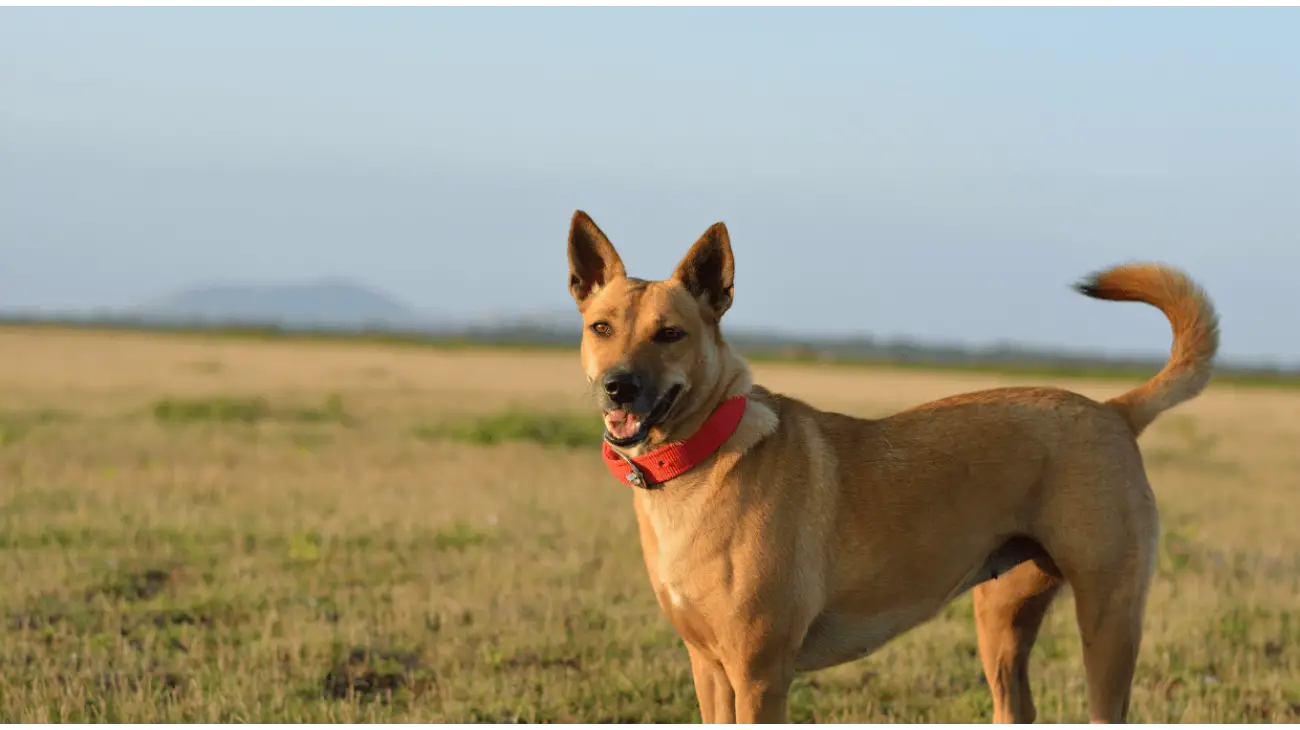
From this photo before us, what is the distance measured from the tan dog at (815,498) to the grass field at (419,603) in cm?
150

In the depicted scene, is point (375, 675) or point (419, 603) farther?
point (419, 603)

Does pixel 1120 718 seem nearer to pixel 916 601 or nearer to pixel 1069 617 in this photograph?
pixel 916 601

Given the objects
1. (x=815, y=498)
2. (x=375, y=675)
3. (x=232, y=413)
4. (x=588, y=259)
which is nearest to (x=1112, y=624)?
(x=815, y=498)

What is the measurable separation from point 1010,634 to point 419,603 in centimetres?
489

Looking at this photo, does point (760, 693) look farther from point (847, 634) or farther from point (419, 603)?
point (419, 603)

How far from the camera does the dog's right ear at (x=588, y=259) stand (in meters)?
5.22

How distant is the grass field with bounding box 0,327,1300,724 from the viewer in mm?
7141

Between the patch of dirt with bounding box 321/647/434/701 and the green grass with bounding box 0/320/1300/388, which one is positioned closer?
the patch of dirt with bounding box 321/647/434/701

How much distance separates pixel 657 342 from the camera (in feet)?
15.6

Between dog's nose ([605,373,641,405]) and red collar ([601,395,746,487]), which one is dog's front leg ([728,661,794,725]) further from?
dog's nose ([605,373,641,405])

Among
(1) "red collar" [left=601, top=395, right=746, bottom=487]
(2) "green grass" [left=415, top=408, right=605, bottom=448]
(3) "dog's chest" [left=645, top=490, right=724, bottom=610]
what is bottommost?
(2) "green grass" [left=415, top=408, right=605, bottom=448]

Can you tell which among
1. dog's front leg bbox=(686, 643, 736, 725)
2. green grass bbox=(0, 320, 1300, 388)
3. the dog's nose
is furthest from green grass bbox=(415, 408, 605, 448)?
green grass bbox=(0, 320, 1300, 388)

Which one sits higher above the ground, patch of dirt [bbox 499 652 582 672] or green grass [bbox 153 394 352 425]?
patch of dirt [bbox 499 652 582 672]

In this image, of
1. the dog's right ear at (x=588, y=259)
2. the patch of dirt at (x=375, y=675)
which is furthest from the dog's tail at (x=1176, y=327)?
the patch of dirt at (x=375, y=675)
